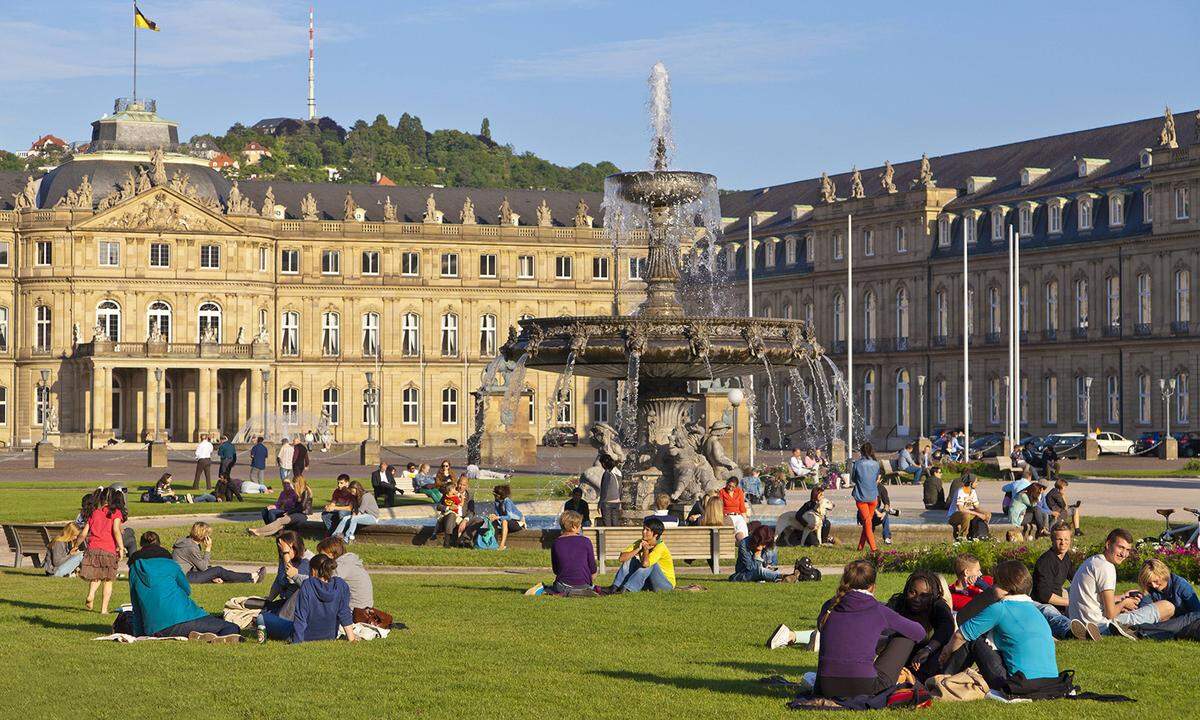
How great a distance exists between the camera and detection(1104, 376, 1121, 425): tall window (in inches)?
3834

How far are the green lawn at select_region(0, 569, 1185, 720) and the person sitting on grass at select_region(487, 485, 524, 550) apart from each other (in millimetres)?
8426

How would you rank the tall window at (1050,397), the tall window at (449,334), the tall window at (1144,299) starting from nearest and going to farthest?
the tall window at (1144,299) < the tall window at (1050,397) < the tall window at (449,334)

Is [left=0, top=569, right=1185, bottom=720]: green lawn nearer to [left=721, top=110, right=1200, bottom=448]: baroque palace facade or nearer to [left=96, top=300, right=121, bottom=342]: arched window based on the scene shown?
[left=721, top=110, right=1200, bottom=448]: baroque palace facade

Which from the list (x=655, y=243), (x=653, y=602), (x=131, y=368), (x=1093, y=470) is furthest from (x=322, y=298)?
(x=653, y=602)

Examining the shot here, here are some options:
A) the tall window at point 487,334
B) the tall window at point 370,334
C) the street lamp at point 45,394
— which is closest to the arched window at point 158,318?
the street lamp at point 45,394

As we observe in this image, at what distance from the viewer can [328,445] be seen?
104375 millimetres

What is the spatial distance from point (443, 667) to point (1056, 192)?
86.6 meters

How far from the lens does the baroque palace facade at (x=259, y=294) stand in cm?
11650

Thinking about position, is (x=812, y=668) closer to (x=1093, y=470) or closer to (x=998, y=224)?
(x=1093, y=470)

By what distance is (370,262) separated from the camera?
123125mm

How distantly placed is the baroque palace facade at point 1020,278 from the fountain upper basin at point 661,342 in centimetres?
5824

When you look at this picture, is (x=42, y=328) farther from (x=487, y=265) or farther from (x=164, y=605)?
(x=164, y=605)

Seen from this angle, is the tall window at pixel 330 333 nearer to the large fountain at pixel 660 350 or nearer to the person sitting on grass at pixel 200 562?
the large fountain at pixel 660 350

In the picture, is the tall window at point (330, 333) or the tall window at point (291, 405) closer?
the tall window at point (291, 405)
